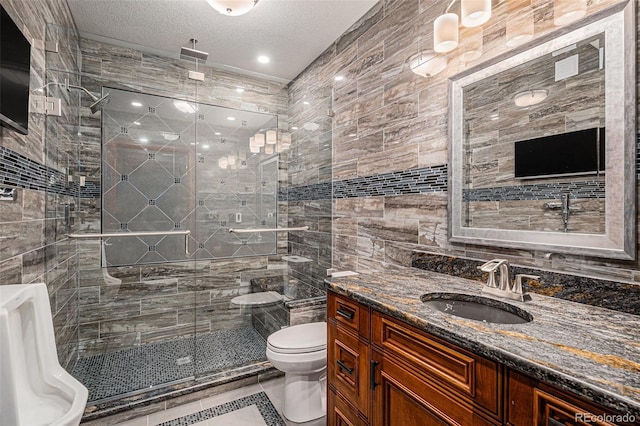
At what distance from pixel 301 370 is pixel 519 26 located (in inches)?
85.9

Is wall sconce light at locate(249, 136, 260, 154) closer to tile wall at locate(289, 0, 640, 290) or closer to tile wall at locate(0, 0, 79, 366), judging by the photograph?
tile wall at locate(289, 0, 640, 290)

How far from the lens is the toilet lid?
74.0 inches

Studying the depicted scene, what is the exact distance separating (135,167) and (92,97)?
65 cm

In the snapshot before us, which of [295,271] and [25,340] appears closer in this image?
[25,340]

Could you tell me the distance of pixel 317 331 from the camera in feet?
7.08

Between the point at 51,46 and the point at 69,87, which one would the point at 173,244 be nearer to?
the point at 69,87

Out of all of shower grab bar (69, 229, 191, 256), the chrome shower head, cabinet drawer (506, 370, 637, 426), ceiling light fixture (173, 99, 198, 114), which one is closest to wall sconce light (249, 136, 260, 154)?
ceiling light fixture (173, 99, 198, 114)

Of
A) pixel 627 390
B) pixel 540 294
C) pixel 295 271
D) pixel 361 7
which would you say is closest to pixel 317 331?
pixel 295 271

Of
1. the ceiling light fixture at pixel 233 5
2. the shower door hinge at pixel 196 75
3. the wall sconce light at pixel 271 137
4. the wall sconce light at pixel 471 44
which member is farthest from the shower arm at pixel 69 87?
the wall sconce light at pixel 471 44

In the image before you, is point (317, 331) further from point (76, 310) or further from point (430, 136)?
point (76, 310)

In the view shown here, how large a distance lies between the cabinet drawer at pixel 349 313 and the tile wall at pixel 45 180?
4.83 feet

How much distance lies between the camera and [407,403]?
1.08 metres

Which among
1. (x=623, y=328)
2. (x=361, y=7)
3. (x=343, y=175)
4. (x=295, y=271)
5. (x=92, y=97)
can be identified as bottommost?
(x=295, y=271)

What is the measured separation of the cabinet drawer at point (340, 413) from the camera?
4.36 feet
